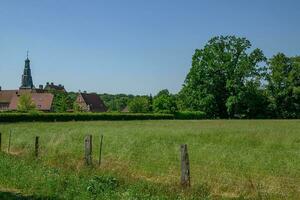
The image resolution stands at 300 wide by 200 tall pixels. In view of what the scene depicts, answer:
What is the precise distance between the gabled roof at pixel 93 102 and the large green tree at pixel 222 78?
61.4m

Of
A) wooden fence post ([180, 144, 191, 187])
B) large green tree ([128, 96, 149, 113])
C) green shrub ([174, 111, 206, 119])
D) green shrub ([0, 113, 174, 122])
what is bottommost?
wooden fence post ([180, 144, 191, 187])

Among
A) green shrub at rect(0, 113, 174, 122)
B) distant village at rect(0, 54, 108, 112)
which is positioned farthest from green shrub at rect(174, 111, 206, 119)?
distant village at rect(0, 54, 108, 112)

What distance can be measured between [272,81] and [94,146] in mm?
75710

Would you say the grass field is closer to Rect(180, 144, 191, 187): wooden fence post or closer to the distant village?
Rect(180, 144, 191, 187): wooden fence post

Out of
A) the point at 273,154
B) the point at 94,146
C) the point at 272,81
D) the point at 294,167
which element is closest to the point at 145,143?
the point at 94,146

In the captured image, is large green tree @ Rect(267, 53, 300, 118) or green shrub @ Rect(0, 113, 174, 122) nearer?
green shrub @ Rect(0, 113, 174, 122)

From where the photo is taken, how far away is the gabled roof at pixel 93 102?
495 feet

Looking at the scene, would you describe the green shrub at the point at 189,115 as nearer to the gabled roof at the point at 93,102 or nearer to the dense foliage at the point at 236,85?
the dense foliage at the point at 236,85

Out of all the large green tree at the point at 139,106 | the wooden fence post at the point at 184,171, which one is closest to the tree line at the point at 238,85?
the large green tree at the point at 139,106

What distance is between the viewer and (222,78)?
92688 millimetres

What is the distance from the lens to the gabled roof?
150875mm

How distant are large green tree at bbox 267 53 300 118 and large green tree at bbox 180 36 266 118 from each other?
444 centimetres

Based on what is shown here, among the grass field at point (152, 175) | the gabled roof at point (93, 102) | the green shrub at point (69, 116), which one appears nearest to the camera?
the grass field at point (152, 175)

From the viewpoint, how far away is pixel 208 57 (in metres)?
92.7
